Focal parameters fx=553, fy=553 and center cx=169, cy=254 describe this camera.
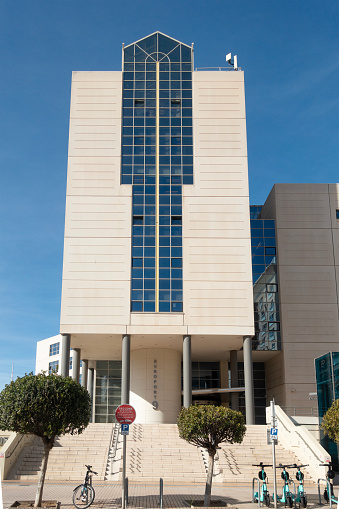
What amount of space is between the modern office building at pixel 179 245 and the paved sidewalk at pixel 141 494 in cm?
1540

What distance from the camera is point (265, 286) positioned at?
157 ft

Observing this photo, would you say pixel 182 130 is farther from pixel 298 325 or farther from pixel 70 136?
pixel 298 325

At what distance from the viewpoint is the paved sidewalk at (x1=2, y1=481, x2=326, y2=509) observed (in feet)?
60.4

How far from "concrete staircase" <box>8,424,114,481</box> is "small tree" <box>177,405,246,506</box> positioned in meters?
8.35

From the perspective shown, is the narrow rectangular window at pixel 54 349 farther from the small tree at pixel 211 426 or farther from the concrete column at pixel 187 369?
the small tree at pixel 211 426

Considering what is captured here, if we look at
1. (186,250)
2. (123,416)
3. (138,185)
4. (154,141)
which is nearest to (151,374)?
(186,250)

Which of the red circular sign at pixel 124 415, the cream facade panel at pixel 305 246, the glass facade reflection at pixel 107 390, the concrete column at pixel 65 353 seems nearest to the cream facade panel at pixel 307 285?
the cream facade panel at pixel 305 246

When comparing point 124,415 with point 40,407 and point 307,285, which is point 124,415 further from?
point 307,285

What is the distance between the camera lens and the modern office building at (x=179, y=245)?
133 ft

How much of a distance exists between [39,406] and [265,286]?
3220 cm

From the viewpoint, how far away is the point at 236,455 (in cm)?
2916

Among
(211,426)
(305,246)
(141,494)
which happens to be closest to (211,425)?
(211,426)

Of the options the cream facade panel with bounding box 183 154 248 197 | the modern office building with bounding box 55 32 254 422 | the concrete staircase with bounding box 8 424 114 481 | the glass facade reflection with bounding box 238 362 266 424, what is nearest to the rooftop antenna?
the modern office building with bounding box 55 32 254 422

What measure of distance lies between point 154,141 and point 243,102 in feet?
26.0
